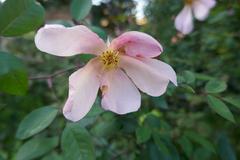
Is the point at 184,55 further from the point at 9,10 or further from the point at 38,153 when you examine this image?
the point at 9,10

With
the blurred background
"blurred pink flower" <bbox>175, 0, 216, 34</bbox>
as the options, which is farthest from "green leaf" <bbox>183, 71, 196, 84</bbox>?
"blurred pink flower" <bbox>175, 0, 216, 34</bbox>

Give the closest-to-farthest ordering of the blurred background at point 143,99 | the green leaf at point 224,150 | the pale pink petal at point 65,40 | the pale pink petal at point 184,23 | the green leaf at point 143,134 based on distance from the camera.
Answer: the pale pink petal at point 65,40 → the blurred background at point 143,99 → the green leaf at point 143,134 → the green leaf at point 224,150 → the pale pink petal at point 184,23

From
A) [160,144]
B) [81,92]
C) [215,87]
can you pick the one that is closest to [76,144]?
[81,92]

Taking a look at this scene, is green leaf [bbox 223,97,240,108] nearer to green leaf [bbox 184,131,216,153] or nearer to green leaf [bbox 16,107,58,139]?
green leaf [bbox 184,131,216,153]

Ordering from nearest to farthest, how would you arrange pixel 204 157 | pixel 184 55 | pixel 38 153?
pixel 38 153 → pixel 204 157 → pixel 184 55

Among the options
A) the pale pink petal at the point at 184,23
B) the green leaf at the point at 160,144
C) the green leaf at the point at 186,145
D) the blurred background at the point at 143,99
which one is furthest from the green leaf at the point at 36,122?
the pale pink petal at the point at 184,23

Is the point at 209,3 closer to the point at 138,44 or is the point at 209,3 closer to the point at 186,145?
the point at 186,145

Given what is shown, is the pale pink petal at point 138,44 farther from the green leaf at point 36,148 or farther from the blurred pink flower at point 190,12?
the blurred pink flower at point 190,12

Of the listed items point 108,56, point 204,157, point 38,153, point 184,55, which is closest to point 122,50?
point 108,56
